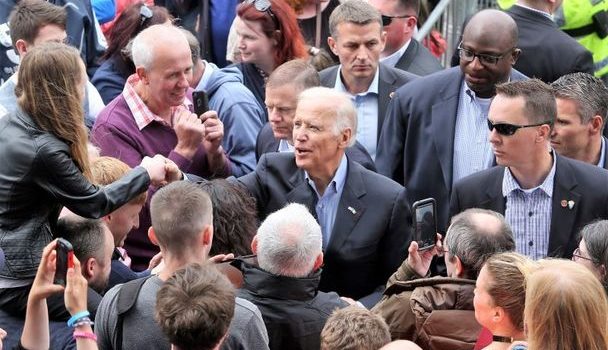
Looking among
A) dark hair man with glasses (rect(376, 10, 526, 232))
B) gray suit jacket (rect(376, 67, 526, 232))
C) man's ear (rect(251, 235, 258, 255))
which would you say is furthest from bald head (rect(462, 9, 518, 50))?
man's ear (rect(251, 235, 258, 255))

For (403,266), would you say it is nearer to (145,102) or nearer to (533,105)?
(533,105)

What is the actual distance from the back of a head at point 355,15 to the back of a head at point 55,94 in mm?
2636

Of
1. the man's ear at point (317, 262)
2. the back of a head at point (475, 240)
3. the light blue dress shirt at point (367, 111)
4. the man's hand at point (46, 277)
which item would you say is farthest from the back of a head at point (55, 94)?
the light blue dress shirt at point (367, 111)

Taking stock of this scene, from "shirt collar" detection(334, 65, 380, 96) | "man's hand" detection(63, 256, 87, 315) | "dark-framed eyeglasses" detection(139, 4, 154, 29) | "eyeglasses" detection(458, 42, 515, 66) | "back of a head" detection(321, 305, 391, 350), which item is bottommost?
"back of a head" detection(321, 305, 391, 350)

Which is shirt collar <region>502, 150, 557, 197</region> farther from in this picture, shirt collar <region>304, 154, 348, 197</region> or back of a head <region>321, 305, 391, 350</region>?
back of a head <region>321, 305, 391, 350</region>

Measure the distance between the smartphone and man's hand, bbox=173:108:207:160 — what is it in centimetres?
196

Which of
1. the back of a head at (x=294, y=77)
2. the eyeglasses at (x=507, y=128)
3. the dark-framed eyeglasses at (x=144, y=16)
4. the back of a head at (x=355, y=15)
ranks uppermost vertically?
the back of a head at (x=355, y=15)

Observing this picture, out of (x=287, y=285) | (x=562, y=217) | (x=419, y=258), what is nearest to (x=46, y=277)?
(x=287, y=285)

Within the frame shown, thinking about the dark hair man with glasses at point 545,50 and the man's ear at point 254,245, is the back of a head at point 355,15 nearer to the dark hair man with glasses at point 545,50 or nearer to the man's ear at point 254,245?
the dark hair man with glasses at point 545,50

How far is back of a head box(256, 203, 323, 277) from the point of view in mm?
5469

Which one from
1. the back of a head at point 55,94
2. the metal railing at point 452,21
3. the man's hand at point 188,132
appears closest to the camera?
the back of a head at point 55,94

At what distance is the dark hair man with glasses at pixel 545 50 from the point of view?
27.0 feet

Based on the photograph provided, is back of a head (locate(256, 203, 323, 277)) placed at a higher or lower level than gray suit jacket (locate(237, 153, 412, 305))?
higher

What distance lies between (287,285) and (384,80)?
2.88 m
